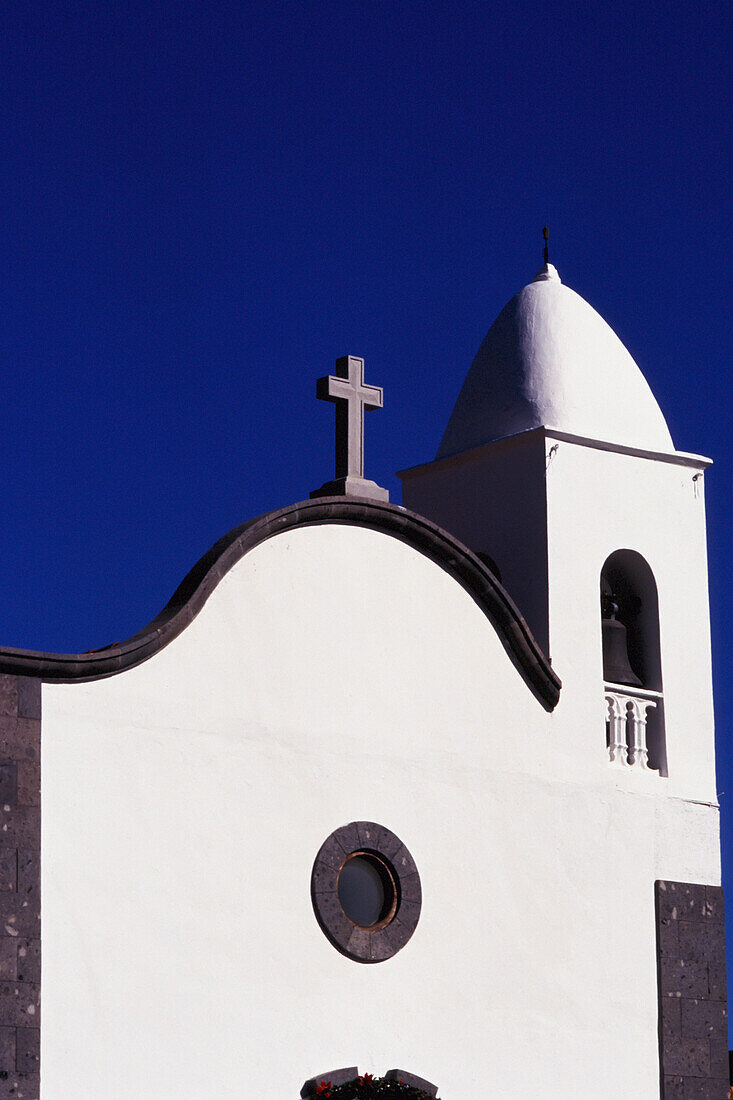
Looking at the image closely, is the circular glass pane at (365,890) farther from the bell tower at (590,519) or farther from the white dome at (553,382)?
the white dome at (553,382)

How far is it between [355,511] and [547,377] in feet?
8.33

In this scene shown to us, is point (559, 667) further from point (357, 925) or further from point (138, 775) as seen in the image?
point (138, 775)

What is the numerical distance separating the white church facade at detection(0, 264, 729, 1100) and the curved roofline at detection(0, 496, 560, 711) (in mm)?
24

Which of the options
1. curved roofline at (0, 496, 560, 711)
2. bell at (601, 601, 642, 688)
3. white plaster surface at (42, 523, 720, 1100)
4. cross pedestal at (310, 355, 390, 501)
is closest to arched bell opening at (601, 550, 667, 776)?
bell at (601, 601, 642, 688)

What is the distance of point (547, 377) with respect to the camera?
587 inches

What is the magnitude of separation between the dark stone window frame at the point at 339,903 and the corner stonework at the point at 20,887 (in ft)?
6.40

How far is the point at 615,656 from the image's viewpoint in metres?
14.7

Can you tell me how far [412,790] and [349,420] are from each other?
2.48 meters

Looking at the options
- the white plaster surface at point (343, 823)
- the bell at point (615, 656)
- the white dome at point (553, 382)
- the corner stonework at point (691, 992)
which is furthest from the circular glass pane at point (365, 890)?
the white dome at point (553, 382)

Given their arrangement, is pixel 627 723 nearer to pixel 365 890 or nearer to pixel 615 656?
pixel 615 656

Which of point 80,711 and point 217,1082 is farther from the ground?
point 80,711

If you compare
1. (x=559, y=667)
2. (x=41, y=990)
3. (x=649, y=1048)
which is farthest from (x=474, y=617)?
(x=41, y=990)

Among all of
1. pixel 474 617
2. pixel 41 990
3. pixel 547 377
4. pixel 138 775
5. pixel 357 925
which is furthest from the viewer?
pixel 547 377

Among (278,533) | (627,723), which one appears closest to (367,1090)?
(278,533)
